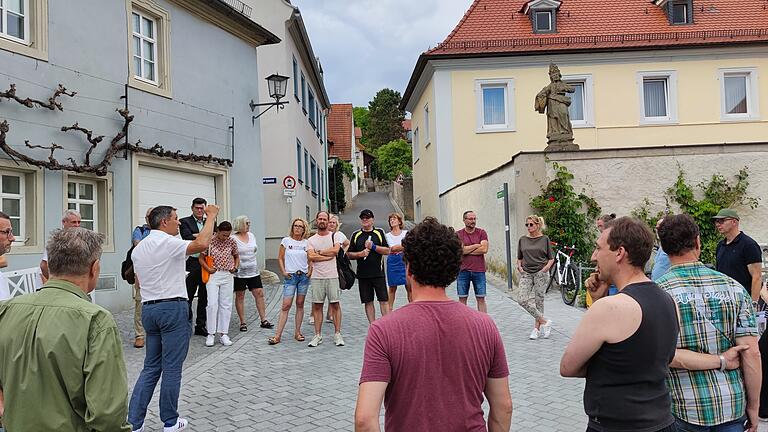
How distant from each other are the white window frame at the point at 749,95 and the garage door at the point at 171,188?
1773 centimetres

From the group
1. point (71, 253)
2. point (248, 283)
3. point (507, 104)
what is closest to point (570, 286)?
point (248, 283)

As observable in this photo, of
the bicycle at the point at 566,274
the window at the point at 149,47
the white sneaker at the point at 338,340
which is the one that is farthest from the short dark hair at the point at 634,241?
the window at the point at 149,47

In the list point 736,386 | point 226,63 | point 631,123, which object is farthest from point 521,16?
point 736,386

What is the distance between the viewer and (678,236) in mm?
3172

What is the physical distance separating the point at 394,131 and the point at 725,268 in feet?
269

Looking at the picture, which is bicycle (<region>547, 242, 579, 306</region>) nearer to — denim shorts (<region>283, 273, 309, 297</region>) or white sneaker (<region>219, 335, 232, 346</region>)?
denim shorts (<region>283, 273, 309, 297</region>)

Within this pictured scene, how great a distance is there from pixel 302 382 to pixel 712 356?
459 centimetres

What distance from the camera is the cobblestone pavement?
545 centimetres

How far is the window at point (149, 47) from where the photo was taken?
39.2 ft

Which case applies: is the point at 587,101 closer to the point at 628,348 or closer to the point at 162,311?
the point at 162,311

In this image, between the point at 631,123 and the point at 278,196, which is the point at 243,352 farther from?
the point at 631,123

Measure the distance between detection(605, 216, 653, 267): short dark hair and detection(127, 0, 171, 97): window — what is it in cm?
1088

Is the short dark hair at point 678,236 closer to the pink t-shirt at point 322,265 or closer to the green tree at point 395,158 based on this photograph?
the pink t-shirt at point 322,265

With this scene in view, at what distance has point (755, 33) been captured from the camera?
72.3ft
